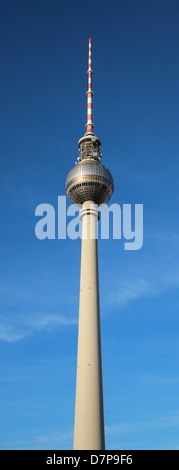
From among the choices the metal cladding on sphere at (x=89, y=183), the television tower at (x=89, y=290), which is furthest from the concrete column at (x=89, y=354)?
Answer: the metal cladding on sphere at (x=89, y=183)

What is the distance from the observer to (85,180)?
241 feet

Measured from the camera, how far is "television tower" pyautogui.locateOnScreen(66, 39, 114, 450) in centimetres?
5562

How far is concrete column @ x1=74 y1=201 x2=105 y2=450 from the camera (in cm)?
5516

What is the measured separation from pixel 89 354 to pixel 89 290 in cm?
960

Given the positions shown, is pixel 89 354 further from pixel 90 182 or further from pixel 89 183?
pixel 90 182

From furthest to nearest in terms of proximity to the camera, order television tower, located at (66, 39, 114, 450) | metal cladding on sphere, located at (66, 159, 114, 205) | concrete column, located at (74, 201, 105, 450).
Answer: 1. metal cladding on sphere, located at (66, 159, 114, 205)
2. television tower, located at (66, 39, 114, 450)
3. concrete column, located at (74, 201, 105, 450)

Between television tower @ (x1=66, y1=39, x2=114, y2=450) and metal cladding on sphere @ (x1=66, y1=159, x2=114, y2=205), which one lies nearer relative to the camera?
television tower @ (x1=66, y1=39, x2=114, y2=450)

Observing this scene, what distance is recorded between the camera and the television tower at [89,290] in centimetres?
5562

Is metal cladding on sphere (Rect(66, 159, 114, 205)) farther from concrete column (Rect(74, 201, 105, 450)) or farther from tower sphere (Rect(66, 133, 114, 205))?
concrete column (Rect(74, 201, 105, 450))

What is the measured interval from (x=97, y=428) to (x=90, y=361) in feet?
28.2

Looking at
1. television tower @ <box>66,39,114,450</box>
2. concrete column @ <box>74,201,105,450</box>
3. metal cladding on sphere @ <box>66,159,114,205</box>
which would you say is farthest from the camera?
metal cladding on sphere @ <box>66,159,114,205</box>

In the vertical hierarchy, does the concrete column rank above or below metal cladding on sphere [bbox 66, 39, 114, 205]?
below

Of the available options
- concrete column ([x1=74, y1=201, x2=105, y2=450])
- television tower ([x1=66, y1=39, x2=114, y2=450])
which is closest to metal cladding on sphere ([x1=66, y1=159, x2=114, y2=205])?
television tower ([x1=66, y1=39, x2=114, y2=450])

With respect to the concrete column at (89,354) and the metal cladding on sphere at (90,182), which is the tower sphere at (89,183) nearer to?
the metal cladding on sphere at (90,182)
